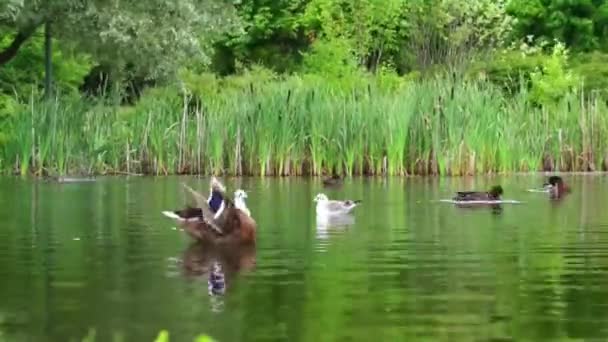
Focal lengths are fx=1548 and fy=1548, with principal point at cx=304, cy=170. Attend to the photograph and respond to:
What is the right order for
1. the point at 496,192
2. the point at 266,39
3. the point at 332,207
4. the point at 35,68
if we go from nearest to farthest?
the point at 332,207 < the point at 496,192 < the point at 35,68 < the point at 266,39

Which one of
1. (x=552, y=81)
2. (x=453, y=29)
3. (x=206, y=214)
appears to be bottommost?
(x=206, y=214)

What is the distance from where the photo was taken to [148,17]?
33281 mm

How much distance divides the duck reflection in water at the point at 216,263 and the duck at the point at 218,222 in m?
0.09

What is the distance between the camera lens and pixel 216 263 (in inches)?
525

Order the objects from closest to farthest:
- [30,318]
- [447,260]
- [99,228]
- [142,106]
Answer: [30,318] → [447,260] → [99,228] → [142,106]

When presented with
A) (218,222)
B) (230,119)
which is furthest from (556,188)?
(218,222)

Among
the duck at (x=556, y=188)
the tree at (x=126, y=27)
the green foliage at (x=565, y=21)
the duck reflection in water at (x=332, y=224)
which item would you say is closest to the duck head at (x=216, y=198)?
the duck reflection in water at (x=332, y=224)

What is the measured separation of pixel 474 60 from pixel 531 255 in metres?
34.3

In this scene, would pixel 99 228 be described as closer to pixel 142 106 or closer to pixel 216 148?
pixel 216 148

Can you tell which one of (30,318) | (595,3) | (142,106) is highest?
(595,3)

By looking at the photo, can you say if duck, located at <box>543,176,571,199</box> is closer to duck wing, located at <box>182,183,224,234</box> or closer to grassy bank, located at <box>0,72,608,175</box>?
grassy bank, located at <box>0,72,608,175</box>

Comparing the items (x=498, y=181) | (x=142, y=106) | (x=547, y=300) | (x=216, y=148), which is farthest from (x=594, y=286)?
(x=142, y=106)

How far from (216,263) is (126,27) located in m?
19.9

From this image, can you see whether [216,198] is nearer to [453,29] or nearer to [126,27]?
[126,27]
